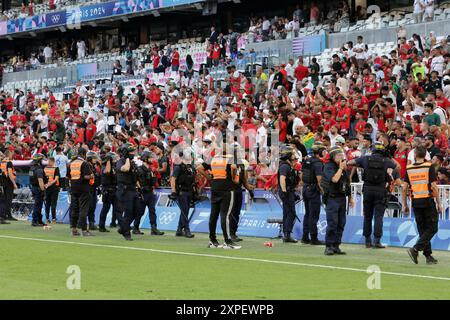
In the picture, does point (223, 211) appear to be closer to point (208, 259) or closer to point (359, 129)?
point (208, 259)

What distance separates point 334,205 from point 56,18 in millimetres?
38260

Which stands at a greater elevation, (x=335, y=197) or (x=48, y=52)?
(x=48, y=52)

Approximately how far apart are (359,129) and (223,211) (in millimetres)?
6995

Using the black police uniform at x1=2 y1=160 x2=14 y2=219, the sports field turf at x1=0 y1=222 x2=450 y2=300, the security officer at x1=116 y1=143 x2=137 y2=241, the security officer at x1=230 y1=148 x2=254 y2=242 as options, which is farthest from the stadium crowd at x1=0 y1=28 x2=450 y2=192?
the sports field turf at x1=0 y1=222 x2=450 y2=300

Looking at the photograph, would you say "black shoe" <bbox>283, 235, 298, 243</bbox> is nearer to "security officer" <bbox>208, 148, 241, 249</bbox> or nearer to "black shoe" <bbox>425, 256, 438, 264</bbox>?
"security officer" <bbox>208, 148, 241, 249</bbox>

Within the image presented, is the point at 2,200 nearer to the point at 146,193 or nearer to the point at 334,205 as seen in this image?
the point at 146,193

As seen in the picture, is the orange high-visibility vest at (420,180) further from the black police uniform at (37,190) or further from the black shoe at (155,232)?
the black police uniform at (37,190)

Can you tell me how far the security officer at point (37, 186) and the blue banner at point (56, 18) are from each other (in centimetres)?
2784

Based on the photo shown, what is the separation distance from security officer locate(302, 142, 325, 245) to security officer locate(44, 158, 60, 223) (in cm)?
887

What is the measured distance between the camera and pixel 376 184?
59.8 ft

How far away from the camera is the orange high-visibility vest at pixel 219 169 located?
1800cm

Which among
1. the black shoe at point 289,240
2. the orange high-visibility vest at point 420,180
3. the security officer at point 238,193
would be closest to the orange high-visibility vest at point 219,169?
the security officer at point 238,193

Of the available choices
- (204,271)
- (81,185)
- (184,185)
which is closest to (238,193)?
(184,185)

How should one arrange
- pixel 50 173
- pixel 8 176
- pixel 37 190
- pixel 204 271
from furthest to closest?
1. pixel 8 176
2. pixel 50 173
3. pixel 37 190
4. pixel 204 271
